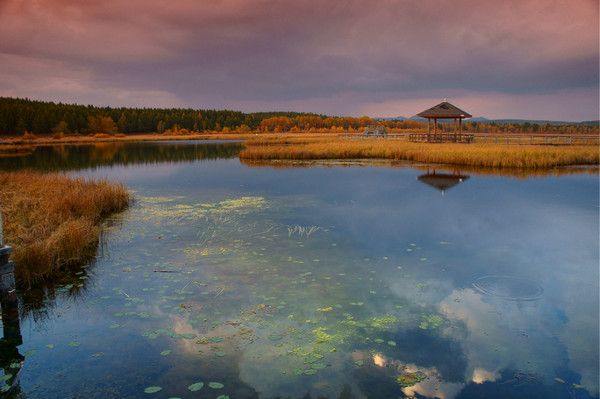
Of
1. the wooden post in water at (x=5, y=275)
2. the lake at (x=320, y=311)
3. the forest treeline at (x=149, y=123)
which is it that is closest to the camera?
the lake at (x=320, y=311)

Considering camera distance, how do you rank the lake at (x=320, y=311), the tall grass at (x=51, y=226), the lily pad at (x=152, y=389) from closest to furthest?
the lily pad at (x=152, y=389) → the lake at (x=320, y=311) → the tall grass at (x=51, y=226)

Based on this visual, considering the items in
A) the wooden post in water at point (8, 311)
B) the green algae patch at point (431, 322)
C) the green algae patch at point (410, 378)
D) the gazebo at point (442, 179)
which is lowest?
the green algae patch at point (410, 378)

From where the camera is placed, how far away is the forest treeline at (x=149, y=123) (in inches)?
3602

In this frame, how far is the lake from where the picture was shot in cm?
535

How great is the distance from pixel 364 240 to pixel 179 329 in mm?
6459

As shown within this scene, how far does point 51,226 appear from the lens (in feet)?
34.9

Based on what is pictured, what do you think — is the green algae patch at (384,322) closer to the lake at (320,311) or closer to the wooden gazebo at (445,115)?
the lake at (320,311)

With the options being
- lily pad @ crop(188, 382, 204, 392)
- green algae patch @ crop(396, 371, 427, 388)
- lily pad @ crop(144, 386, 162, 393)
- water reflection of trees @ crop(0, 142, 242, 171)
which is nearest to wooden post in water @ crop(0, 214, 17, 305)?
lily pad @ crop(144, 386, 162, 393)

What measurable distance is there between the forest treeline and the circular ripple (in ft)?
247

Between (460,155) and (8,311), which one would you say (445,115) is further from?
(8,311)

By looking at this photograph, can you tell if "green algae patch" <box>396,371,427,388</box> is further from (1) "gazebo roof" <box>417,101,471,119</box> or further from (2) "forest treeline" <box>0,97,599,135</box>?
(2) "forest treeline" <box>0,97,599,135</box>

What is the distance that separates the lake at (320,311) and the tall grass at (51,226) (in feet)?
1.75

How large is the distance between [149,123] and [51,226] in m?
127

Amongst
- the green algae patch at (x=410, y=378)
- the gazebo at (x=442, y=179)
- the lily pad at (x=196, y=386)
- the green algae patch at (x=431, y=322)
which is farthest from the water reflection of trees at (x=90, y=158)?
the green algae patch at (x=410, y=378)
